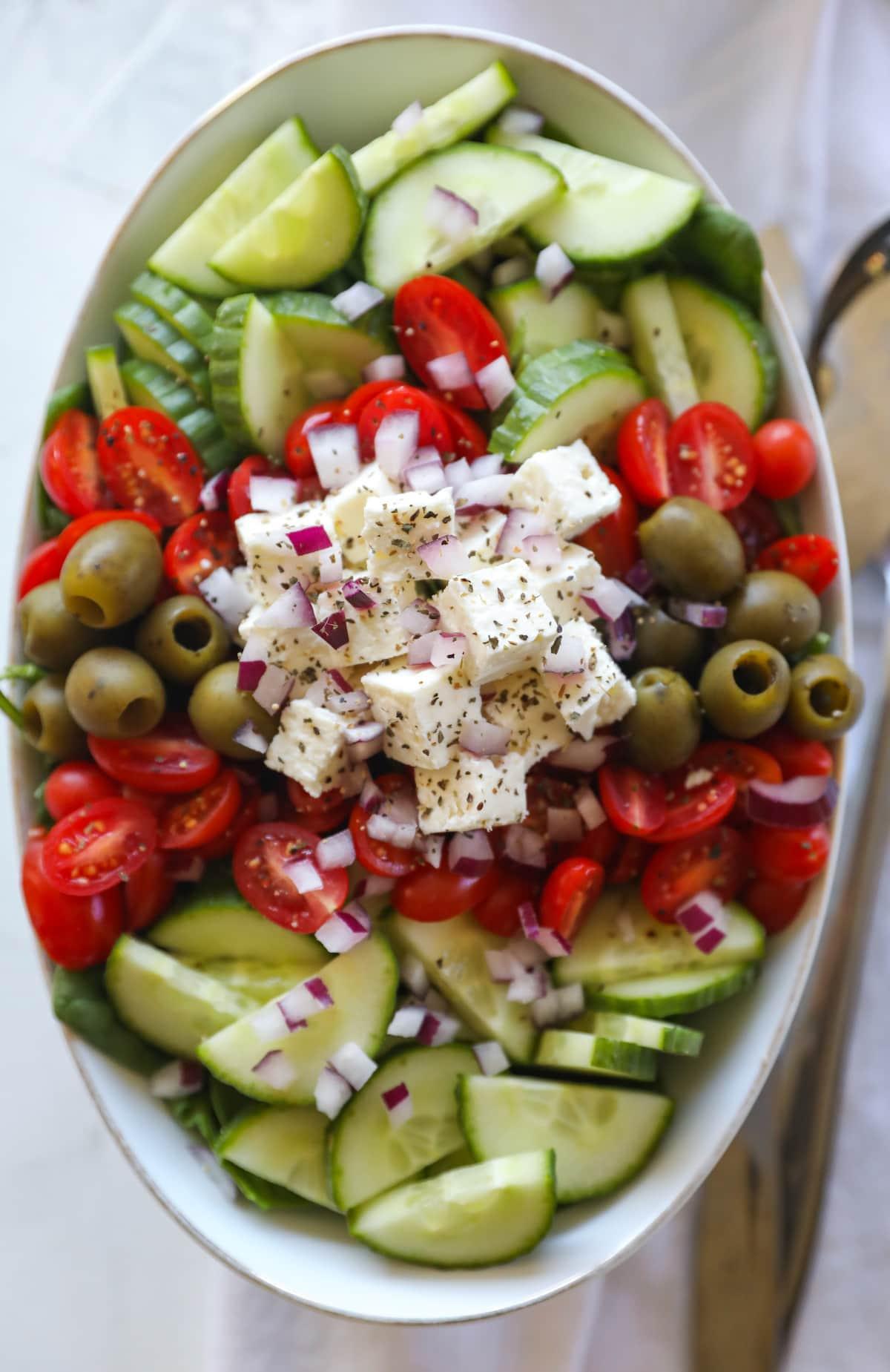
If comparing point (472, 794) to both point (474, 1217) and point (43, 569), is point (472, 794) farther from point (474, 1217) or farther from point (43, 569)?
point (43, 569)

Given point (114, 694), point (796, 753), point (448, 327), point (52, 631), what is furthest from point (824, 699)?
point (52, 631)

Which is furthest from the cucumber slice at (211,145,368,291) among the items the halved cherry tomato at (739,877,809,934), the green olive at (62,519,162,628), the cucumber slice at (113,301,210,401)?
the halved cherry tomato at (739,877,809,934)

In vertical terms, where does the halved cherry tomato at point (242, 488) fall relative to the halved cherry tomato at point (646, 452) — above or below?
above

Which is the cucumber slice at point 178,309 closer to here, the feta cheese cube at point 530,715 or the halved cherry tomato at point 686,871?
the feta cheese cube at point 530,715

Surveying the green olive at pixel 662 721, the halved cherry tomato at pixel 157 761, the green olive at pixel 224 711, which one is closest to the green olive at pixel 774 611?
the green olive at pixel 662 721

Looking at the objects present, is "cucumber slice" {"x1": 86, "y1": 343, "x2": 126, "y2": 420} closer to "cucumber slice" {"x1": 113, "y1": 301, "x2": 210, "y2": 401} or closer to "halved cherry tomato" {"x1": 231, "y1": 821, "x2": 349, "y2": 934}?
"cucumber slice" {"x1": 113, "y1": 301, "x2": 210, "y2": 401}

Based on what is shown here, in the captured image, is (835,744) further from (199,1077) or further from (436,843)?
(199,1077)
